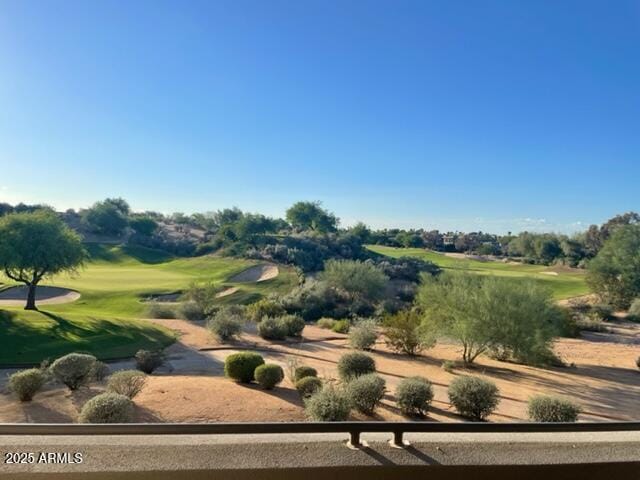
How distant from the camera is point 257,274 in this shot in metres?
44.6

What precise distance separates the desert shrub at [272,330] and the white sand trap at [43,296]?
1929 cm

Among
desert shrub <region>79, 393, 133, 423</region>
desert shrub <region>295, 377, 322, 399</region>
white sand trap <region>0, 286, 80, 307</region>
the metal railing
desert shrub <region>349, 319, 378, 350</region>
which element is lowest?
white sand trap <region>0, 286, 80, 307</region>

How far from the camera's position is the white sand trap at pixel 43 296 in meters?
31.5

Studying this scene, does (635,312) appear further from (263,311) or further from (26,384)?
(26,384)

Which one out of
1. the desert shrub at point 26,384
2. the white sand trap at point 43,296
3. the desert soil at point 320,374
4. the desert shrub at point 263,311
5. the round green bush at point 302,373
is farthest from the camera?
the white sand trap at point 43,296

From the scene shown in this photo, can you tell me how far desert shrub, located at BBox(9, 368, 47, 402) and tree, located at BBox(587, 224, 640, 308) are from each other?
47205mm

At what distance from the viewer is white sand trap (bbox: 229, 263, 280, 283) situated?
42500 mm

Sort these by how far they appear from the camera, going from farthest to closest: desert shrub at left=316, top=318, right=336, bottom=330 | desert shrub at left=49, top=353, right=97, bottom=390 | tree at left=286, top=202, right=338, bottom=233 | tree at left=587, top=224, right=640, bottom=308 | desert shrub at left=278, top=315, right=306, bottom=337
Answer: tree at left=286, top=202, right=338, bottom=233 → tree at left=587, top=224, right=640, bottom=308 → desert shrub at left=316, top=318, right=336, bottom=330 → desert shrub at left=278, top=315, right=306, bottom=337 → desert shrub at left=49, top=353, right=97, bottom=390

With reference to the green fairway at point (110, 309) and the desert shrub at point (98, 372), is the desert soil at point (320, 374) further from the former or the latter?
the green fairway at point (110, 309)

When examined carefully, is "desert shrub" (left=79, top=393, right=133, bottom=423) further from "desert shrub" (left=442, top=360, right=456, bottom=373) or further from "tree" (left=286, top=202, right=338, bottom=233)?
"tree" (left=286, top=202, right=338, bottom=233)

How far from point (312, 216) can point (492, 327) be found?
234 ft

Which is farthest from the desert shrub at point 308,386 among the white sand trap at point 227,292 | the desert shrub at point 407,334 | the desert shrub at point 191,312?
the white sand trap at point 227,292

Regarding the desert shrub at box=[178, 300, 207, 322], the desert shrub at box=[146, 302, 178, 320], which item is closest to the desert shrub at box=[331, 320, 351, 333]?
the desert shrub at box=[178, 300, 207, 322]

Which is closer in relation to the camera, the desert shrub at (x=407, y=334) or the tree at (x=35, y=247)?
the desert shrub at (x=407, y=334)
